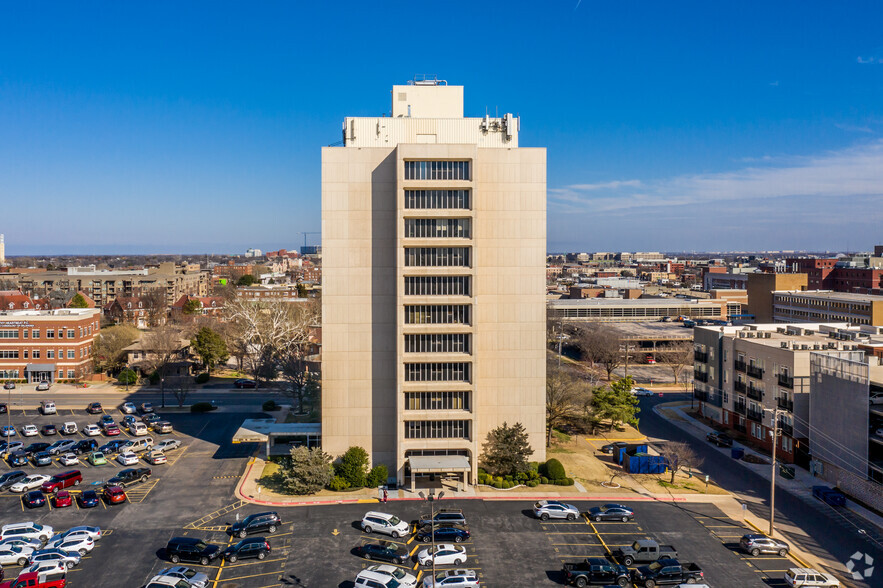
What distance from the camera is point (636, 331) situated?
124500 millimetres

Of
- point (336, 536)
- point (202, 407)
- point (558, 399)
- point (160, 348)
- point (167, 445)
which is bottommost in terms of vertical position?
point (336, 536)

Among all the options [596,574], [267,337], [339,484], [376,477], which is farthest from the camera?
[267,337]

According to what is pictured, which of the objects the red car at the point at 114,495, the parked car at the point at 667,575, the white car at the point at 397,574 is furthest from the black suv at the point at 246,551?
the parked car at the point at 667,575

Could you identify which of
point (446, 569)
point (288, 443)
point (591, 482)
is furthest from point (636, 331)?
point (446, 569)

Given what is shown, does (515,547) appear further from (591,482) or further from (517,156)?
(517,156)

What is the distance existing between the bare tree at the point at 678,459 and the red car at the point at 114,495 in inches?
1772

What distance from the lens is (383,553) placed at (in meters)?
38.3

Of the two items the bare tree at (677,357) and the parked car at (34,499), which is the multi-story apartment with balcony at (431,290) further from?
the bare tree at (677,357)

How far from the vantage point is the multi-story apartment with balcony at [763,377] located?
58.3m

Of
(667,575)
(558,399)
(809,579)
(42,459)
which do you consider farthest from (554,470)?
(42,459)

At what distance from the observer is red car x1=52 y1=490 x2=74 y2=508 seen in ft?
154

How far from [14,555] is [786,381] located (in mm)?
64066

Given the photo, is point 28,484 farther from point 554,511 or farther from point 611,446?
point 611,446

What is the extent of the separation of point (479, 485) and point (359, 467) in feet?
33.3
